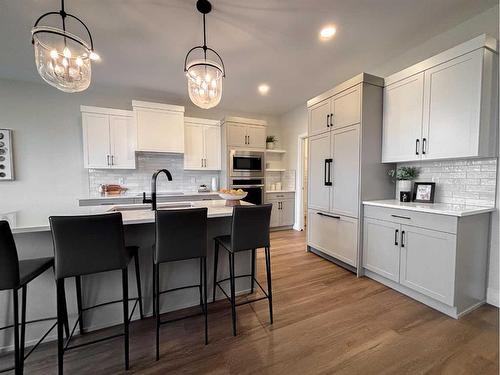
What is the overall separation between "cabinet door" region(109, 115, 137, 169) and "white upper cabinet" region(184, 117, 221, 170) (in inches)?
36.0

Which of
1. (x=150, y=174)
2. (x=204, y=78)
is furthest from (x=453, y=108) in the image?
(x=150, y=174)

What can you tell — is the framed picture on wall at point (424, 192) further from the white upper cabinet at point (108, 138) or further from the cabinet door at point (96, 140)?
the cabinet door at point (96, 140)

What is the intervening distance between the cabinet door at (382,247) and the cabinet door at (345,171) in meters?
0.26

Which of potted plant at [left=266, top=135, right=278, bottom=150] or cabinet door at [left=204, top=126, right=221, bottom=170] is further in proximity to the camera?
potted plant at [left=266, top=135, right=278, bottom=150]

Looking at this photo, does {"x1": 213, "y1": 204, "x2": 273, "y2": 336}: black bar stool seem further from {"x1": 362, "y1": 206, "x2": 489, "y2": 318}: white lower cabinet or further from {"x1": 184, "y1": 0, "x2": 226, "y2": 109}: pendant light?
{"x1": 362, "y1": 206, "x2": 489, "y2": 318}: white lower cabinet

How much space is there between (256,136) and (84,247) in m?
3.70

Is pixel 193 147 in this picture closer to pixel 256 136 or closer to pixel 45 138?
pixel 256 136

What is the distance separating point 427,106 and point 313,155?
4.71ft

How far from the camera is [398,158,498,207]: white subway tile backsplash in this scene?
209 centimetres

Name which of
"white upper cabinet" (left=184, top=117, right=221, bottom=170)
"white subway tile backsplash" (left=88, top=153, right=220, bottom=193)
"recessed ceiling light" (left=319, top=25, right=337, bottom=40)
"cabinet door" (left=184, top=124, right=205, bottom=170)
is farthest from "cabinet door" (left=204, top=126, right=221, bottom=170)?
"recessed ceiling light" (left=319, top=25, right=337, bottom=40)

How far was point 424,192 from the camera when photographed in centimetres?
252

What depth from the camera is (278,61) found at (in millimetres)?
2963

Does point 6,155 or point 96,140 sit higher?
point 96,140

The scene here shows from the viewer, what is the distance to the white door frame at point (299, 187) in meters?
4.85
